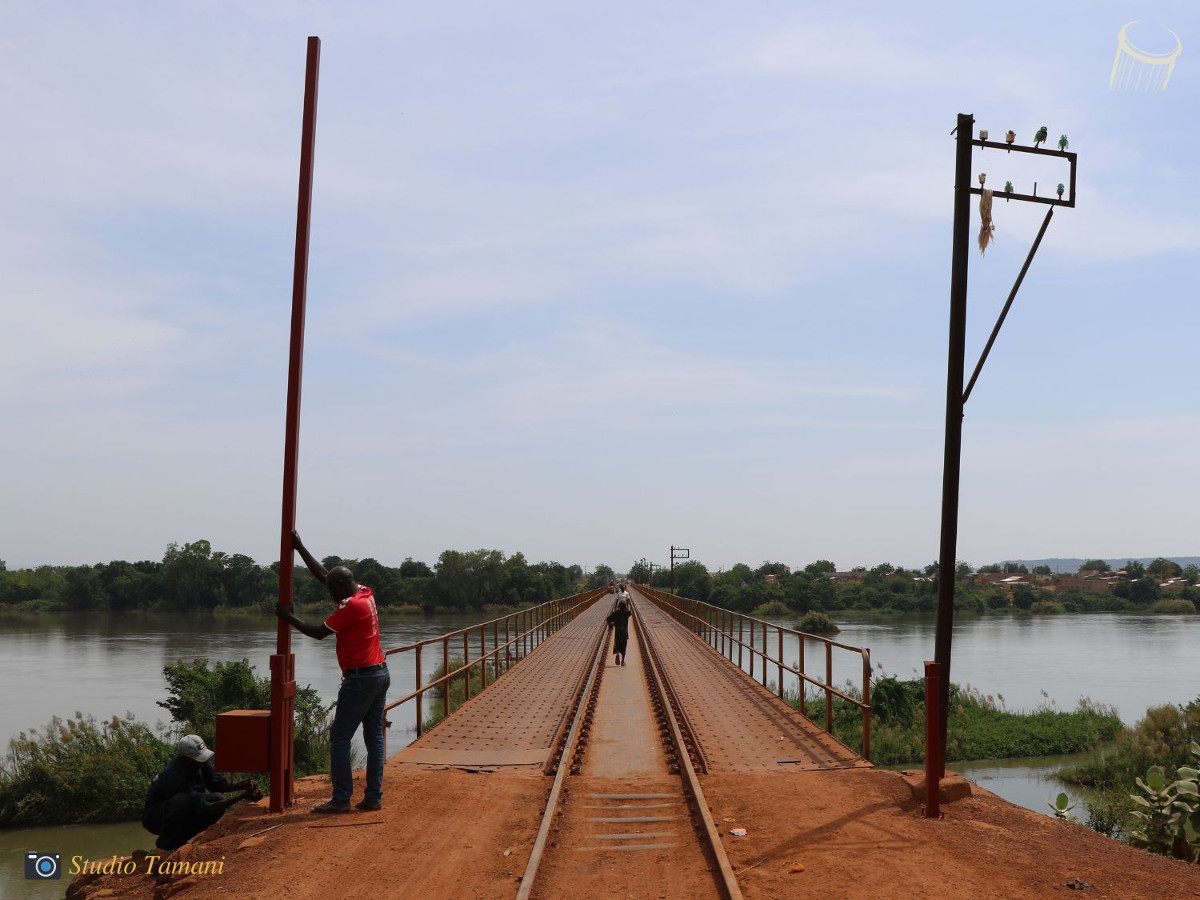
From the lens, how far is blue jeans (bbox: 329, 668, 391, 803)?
22.7ft

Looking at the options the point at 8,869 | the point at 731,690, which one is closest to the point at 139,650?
the point at 8,869

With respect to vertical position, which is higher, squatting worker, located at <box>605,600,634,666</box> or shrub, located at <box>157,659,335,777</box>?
squatting worker, located at <box>605,600,634,666</box>

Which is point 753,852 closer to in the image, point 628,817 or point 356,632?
point 628,817

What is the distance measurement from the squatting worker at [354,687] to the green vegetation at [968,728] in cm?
1756

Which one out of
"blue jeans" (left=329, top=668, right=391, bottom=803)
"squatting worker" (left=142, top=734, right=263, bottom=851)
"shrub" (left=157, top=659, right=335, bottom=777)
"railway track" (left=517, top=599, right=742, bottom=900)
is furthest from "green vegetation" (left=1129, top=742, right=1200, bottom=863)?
"shrub" (left=157, top=659, right=335, bottom=777)

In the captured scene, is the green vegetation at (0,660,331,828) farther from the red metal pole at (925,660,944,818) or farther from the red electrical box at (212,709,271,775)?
the red metal pole at (925,660,944,818)

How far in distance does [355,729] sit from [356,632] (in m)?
0.69

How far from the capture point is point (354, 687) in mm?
6930

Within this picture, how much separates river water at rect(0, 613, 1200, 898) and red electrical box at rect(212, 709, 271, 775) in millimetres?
8594

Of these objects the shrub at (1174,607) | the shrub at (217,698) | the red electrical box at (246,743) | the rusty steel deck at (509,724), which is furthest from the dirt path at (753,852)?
the shrub at (1174,607)

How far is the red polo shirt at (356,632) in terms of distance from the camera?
686cm

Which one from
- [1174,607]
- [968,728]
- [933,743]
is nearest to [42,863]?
[933,743]

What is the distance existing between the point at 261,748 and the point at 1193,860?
22.5ft
